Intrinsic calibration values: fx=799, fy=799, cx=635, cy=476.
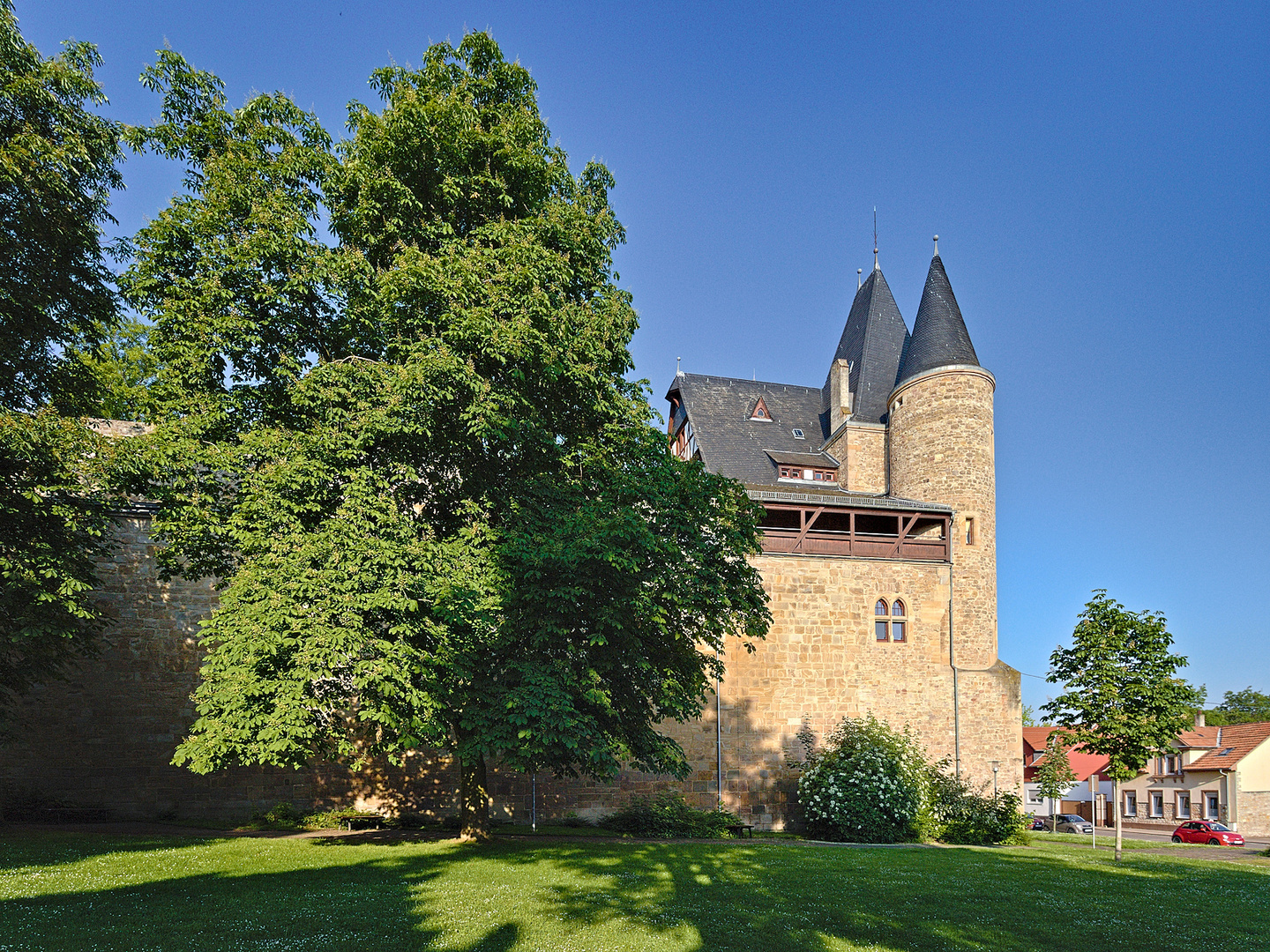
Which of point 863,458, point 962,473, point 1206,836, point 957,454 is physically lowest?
point 1206,836

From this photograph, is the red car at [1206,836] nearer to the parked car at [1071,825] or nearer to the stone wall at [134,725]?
the parked car at [1071,825]

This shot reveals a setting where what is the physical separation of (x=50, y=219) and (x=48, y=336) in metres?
1.91

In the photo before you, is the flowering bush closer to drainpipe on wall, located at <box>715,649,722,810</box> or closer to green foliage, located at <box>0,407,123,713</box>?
drainpipe on wall, located at <box>715,649,722,810</box>

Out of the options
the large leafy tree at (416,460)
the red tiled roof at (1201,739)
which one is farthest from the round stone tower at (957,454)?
the red tiled roof at (1201,739)

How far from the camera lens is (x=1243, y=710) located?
70.3 m

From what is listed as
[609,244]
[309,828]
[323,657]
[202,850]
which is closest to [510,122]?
[609,244]

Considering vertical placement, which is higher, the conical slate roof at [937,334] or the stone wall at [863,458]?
the conical slate roof at [937,334]

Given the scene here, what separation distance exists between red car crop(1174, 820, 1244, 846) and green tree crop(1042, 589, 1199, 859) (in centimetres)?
1622

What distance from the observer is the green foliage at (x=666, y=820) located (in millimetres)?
16969

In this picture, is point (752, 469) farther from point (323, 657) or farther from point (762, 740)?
point (323, 657)

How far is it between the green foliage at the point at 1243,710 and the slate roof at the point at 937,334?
205ft

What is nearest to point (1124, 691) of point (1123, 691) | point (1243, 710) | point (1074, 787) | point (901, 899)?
point (1123, 691)

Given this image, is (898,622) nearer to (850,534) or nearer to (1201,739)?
(850,534)

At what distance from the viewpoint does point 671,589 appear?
458 inches
